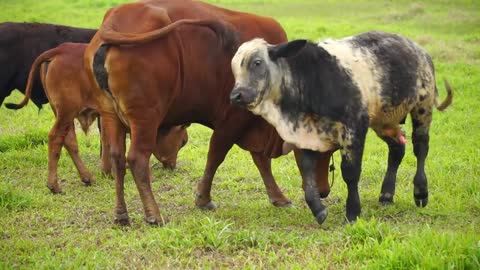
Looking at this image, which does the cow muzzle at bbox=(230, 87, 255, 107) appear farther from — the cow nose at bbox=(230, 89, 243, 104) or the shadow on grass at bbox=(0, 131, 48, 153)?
the shadow on grass at bbox=(0, 131, 48, 153)

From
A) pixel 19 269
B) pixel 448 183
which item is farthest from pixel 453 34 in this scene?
pixel 19 269

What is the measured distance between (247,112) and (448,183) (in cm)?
245

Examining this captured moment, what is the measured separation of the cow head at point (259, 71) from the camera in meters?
6.17

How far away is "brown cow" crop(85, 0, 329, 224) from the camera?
20.7ft

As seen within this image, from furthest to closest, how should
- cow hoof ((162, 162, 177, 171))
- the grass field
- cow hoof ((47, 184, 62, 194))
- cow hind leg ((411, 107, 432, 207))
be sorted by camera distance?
cow hoof ((162, 162, 177, 171)) → cow hoof ((47, 184, 62, 194)) → cow hind leg ((411, 107, 432, 207)) → the grass field

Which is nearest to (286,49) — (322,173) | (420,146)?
(322,173)

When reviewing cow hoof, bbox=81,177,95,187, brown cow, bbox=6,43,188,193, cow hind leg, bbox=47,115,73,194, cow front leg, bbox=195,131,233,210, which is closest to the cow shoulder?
cow front leg, bbox=195,131,233,210

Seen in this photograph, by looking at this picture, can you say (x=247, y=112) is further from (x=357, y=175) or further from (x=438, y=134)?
(x=438, y=134)

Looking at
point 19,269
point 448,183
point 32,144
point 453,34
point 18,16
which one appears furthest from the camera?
point 18,16

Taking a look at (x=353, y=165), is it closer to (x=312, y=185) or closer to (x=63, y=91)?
(x=312, y=185)

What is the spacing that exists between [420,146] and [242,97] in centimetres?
206

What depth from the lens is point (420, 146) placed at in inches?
284

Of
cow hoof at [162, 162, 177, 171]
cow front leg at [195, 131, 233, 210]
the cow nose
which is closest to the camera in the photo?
the cow nose

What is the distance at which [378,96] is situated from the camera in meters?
6.54
